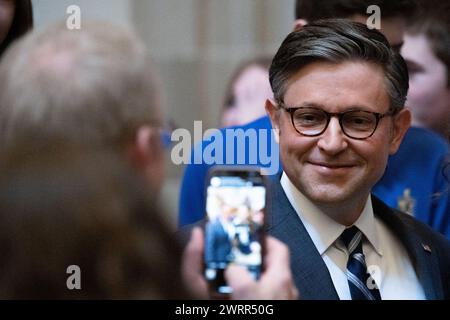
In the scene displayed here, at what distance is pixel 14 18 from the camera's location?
1901 millimetres

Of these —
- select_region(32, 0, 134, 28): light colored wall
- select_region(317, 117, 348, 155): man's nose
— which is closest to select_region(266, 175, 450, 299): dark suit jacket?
select_region(317, 117, 348, 155): man's nose

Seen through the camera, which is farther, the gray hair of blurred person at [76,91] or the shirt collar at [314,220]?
the shirt collar at [314,220]

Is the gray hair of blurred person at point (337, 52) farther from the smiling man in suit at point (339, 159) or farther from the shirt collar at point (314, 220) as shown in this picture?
the shirt collar at point (314, 220)

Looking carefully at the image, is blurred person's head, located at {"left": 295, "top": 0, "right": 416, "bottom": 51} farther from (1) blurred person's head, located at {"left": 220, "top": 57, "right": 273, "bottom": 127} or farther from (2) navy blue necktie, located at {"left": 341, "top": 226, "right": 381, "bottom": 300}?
(2) navy blue necktie, located at {"left": 341, "top": 226, "right": 381, "bottom": 300}

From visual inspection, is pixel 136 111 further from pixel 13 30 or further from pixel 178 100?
pixel 13 30

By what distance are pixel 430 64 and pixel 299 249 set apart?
47cm

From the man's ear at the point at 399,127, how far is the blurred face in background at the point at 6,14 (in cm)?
75

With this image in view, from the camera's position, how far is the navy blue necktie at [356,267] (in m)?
1.84

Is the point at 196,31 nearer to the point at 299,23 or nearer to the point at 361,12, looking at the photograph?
the point at 299,23

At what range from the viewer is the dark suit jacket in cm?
181

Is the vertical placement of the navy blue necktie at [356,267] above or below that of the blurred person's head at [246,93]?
below

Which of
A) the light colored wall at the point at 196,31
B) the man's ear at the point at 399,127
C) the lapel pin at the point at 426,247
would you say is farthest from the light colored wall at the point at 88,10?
the lapel pin at the point at 426,247

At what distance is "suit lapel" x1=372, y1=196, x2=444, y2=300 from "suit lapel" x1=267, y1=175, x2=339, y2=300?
156 millimetres
